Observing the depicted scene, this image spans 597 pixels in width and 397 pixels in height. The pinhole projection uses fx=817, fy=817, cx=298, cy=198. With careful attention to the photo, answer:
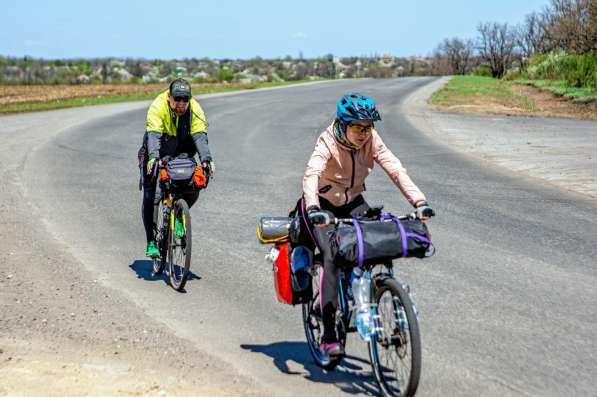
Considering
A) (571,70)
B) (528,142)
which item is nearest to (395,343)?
(528,142)

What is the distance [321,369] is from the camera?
5.68 metres

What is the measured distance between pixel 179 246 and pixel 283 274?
8.68 ft

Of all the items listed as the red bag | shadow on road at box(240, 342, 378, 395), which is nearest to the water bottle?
shadow on road at box(240, 342, 378, 395)

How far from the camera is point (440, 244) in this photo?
9594mm

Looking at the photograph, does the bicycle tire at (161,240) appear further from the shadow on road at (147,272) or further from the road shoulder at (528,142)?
the road shoulder at (528,142)

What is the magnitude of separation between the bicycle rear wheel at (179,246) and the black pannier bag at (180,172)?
177 mm

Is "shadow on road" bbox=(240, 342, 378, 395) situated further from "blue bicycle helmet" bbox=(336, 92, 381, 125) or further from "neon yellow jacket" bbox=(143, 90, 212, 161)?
"neon yellow jacket" bbox=(143, 90, 212, 161)

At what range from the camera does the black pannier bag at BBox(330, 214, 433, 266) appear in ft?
15.9

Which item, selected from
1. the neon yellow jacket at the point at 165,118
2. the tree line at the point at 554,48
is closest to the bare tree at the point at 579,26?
the tree line at the point at 554,48

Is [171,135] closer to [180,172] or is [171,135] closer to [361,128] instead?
[180,172]

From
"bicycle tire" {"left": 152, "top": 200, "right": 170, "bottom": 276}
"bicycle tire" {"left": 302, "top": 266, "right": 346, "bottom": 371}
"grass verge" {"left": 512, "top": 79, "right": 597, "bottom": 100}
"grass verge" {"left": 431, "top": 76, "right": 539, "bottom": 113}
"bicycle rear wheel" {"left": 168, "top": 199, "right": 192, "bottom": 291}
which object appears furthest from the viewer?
"grass verge" {"left": 512, "top": 79, "right": 597, "bottom": 100}

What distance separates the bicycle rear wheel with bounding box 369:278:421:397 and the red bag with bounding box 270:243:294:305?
786 mm

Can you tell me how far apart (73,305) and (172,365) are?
187cm

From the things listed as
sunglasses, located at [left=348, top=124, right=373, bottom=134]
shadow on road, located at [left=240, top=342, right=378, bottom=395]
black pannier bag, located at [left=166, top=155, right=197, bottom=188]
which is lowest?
shadow on road, located at [left=240, top=342, right=378, bottom=395]
